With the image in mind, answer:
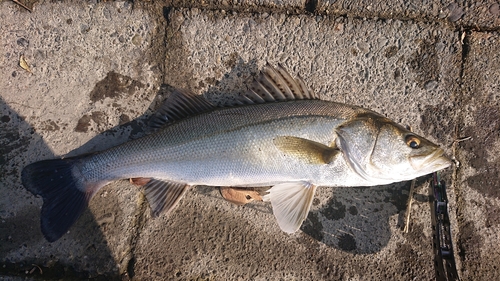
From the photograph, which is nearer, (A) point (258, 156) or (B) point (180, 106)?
(A) point (258, 156)

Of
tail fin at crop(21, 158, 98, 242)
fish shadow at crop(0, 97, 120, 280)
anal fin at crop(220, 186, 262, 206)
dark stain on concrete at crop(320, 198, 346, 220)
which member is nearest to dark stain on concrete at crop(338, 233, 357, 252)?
dark stain on concrete at crop(320, 198, 346, 220)

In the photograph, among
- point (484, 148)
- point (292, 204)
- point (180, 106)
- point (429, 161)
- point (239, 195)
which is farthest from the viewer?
point (484, 148)

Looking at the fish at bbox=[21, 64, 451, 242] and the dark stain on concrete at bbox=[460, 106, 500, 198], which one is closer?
the fish at bbox=[21, 64, 451, 242]

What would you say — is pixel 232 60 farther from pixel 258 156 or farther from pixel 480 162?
pixel 480 162

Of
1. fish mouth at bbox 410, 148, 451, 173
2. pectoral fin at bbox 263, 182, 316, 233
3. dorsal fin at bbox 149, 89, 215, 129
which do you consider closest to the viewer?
fish mouth at bbox 410, 148, 451, 173

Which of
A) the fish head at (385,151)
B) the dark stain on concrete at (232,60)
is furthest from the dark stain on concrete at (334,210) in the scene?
the dark stain on concrete at (232,60)

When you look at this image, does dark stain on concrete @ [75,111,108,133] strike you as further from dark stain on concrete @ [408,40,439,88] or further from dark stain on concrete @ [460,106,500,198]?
dark stain on concrete @ [460,106,500,198]

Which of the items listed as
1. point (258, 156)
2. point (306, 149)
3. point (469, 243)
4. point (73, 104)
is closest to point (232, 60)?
point (258, 156)
